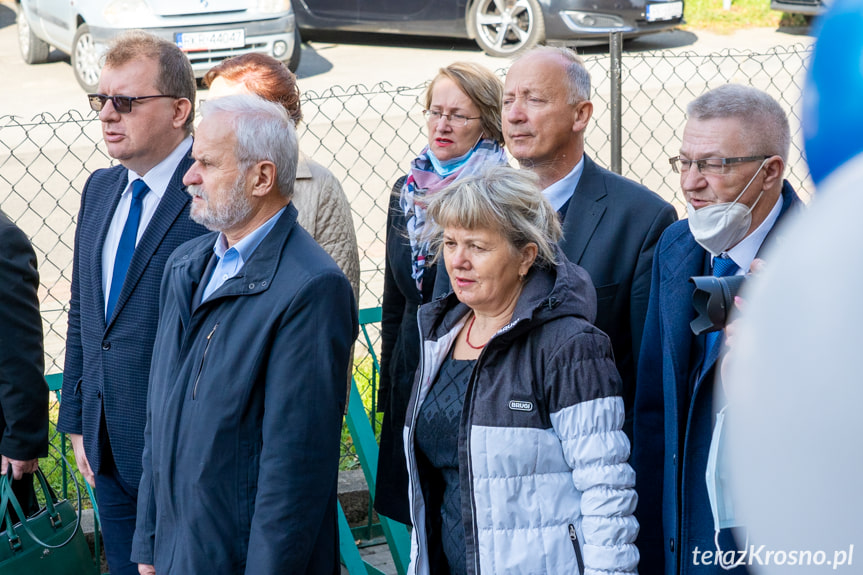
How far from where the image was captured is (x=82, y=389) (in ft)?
10.9

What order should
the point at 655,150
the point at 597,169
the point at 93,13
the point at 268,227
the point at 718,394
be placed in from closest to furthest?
the point at 718,394 < the point at 268,227 < the point at 597,169 < the point at 655,150 < the point at 93,13

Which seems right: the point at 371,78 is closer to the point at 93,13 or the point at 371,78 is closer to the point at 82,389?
the point at 93,13

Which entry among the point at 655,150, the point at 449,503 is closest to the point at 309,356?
the point at 449,503

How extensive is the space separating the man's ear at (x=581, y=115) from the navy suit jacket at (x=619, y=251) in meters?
0.25

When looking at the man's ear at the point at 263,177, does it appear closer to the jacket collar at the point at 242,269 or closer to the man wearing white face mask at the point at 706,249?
the jacket collar at the point at 242,269

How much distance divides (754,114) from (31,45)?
12300 millimetres

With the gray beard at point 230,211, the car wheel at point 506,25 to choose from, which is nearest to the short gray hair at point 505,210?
the gray beard at point 230,211

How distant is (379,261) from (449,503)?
4.62 meters

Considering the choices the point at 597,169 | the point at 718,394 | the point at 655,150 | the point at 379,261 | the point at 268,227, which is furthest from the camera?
the point at 655,150

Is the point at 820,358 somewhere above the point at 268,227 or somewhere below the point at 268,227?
above

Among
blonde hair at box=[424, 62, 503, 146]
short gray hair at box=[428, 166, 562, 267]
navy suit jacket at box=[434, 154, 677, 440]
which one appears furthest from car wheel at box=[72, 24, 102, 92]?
short gray hair at box=[428, 166, 562, 267]

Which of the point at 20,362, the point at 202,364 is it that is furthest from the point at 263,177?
the point at 20,362

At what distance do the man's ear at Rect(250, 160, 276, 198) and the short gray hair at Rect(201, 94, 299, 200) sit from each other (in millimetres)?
12

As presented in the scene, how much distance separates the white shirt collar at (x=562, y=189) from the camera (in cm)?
318
